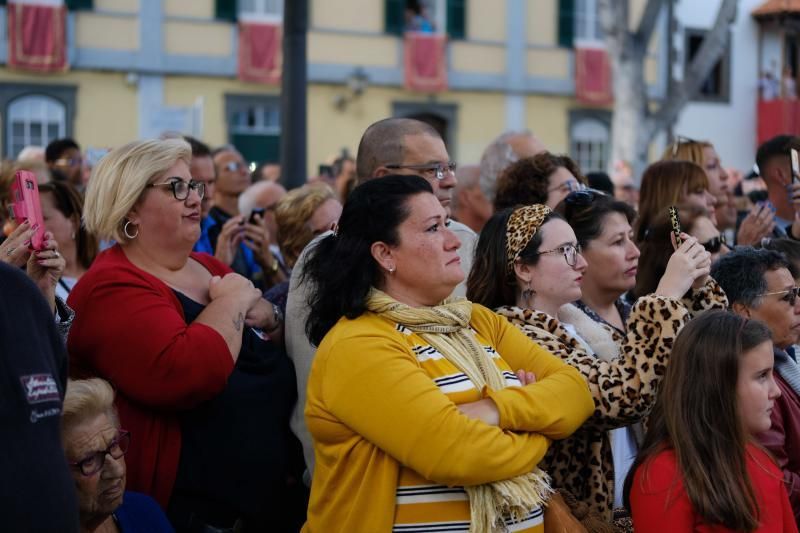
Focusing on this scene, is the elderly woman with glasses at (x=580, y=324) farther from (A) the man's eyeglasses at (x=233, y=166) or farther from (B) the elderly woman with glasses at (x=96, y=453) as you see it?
(A) the man's eyeglasses at (x=233, y=166)

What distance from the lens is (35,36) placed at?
20297 millimetres

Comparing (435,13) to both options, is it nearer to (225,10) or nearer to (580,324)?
(225,10)

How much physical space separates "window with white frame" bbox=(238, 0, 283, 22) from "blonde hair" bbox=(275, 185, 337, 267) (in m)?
17.3

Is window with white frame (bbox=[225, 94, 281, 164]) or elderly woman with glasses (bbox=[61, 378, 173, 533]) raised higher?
window with white frame (bbox=[225, 94, 281, 164])

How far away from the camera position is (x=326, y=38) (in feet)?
74.8

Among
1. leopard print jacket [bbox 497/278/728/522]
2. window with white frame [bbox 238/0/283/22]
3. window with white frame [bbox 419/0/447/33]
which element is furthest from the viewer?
window with white frame [bbox 419/0/447/33]

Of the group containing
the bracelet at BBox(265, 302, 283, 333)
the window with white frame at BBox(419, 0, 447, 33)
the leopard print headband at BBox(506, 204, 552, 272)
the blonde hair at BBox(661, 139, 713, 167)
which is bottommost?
the bracelet at BBox(265, 302, 283, 333)

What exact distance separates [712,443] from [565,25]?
902 inches

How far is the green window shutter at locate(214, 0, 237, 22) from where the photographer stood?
22.1 meters

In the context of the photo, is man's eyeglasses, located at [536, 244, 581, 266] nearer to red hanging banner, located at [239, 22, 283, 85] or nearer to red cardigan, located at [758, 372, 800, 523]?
red cardigan, located at [758, 372, 800, 523]

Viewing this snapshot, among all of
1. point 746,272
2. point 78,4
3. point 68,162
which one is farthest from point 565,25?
point 746,272

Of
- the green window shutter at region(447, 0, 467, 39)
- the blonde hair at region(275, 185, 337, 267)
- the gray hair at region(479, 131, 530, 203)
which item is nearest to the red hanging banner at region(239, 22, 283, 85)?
the green window shutter at region(447, 0, 467, 39)

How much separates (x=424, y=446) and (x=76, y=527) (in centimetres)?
92

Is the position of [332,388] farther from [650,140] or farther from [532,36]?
[532,36]
